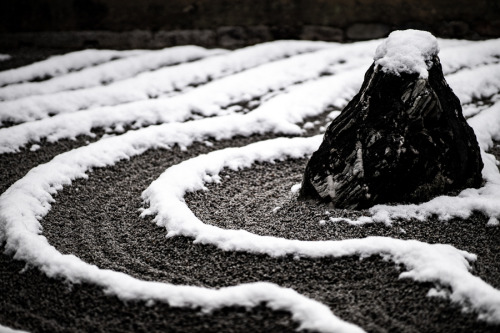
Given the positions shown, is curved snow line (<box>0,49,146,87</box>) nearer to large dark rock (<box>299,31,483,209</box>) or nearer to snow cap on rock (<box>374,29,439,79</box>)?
large dark rock (<box>299,31,483,209</box>)

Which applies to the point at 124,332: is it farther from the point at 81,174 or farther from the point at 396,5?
the point at 396,5

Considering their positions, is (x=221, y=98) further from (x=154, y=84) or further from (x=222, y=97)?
(x=154, y=84)

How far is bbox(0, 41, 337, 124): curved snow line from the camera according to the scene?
11.2ft

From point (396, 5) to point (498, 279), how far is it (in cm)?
353

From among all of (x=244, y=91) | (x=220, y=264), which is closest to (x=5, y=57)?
(x=244, y=91)

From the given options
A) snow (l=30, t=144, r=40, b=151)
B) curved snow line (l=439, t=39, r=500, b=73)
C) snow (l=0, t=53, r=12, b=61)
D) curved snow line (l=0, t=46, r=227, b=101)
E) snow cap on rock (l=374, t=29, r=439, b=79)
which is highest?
snow cap on rock (l=374, t=29, r=439, b=79)

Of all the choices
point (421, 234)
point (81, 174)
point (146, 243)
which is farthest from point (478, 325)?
point (81, 174)

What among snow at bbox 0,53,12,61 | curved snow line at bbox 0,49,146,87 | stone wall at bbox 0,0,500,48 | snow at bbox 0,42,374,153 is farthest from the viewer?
stone wall at bbox 0,0,500,48

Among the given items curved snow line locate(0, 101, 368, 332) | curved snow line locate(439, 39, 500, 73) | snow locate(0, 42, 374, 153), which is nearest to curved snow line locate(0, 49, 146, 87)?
snow locate(0, 42, 374, 153)

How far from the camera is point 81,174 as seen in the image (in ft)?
8.70

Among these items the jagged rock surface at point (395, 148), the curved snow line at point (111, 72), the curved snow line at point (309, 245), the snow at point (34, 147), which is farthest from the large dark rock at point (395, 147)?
the curved snow line at point (111, 72)

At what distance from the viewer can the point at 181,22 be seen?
483 cm

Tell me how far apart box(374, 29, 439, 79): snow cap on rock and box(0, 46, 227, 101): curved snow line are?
2.52 meters

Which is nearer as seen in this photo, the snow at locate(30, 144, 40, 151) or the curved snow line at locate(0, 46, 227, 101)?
the snow at locate(30, 144, 40, 151)
